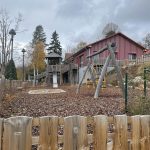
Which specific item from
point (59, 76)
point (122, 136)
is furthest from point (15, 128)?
point (59, 76)

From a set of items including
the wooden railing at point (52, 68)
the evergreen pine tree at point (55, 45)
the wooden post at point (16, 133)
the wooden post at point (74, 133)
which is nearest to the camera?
the wooden post at point (16, 133)

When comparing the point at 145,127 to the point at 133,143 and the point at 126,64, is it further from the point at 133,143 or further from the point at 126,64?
the point at 126,64

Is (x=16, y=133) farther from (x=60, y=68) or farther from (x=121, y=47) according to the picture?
(x=121, y=47)

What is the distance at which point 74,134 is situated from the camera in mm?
3518

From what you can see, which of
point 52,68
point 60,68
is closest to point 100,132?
point 52,68

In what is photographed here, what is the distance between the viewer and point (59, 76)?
167 feet

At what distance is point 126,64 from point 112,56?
26.2 metres

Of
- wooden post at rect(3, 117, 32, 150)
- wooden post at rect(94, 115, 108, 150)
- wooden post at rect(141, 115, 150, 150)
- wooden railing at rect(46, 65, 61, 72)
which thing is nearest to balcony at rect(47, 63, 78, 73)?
wooden railing at rect(46, 65, 61, 72)

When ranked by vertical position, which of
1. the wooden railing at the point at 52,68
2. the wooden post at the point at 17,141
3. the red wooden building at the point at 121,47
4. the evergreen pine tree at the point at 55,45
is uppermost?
the evergreen pine tree at the point at 55,45

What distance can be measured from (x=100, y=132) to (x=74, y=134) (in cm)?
30

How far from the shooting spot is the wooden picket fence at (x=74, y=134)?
336cm

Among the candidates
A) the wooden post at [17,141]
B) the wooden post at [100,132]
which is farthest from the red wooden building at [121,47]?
the wooden post at [17,141]

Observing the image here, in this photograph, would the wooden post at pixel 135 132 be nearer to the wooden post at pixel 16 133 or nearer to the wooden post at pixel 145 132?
the wooden post at pixel 145 132

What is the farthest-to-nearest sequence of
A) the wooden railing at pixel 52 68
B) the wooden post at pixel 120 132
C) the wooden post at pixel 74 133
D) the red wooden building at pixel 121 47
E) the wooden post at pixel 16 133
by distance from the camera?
the red wooden building at pixel 121 47 → the wooden railing at pixel 52 68 → the wooden post at pixel 120 132 → the wooden post at pixel 74 133 → the wooden post at pixel 16 133
